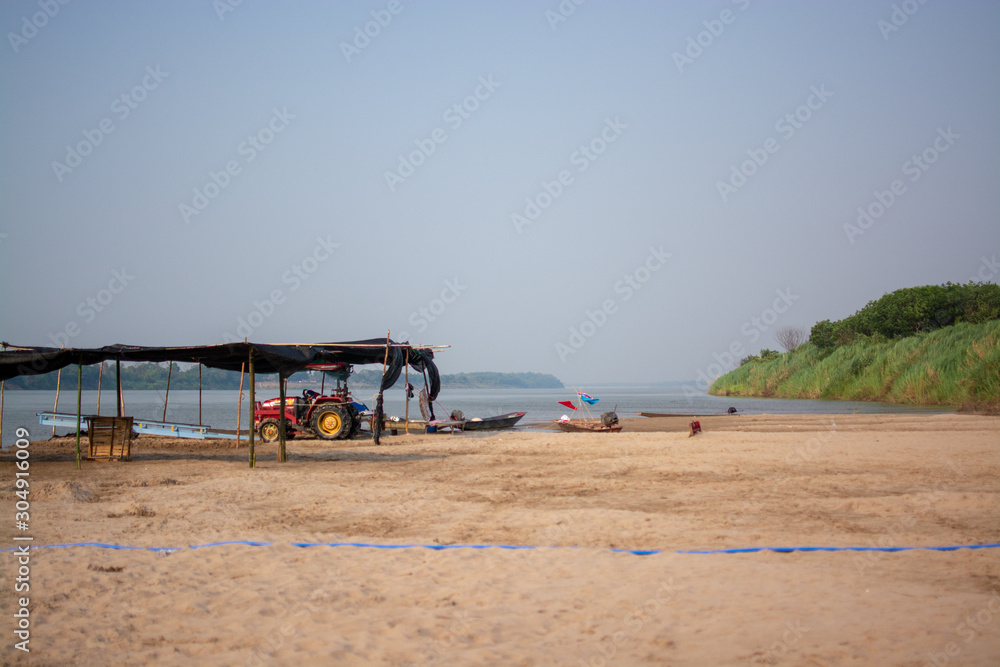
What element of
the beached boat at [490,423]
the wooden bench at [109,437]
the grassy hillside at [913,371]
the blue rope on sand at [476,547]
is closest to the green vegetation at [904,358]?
the grassy hillside at [913,371]

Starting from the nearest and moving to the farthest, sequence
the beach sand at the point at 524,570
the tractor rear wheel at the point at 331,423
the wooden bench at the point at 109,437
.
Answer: the beach sand at the point at 524,570 < the wooden bench at the point at 109,437 < the tractor rear wheel at the point at 331,423

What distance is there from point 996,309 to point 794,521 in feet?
163

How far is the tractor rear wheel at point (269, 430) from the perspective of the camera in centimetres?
1977

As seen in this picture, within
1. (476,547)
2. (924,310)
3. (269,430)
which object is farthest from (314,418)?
(924,310)

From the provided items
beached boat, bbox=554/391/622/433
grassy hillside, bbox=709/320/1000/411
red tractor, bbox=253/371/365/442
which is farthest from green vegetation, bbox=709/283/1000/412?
red tractor, bbox=253/371/365/442

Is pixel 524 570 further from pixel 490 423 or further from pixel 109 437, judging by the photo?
pixel 490 423

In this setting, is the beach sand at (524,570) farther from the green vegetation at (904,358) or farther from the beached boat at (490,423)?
the green vegetation at (904,358)

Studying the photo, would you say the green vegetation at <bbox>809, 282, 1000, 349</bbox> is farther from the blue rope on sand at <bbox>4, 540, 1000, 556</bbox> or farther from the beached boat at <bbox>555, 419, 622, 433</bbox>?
the blue rope on sand at <bbox>4, 540, 1000, 556</bbox>

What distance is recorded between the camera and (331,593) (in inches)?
201

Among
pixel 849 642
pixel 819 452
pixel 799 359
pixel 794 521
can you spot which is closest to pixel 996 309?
pixel 799 359

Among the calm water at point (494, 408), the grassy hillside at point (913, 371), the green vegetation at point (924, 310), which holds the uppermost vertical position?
the green vegetation at point (924, 310)

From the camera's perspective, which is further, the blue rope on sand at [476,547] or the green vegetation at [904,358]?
the green vegetation at [904,358]

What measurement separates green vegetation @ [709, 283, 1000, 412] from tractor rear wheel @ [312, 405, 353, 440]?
23306 millimetres

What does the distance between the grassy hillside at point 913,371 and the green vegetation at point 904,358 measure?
A: 48 millimetres
